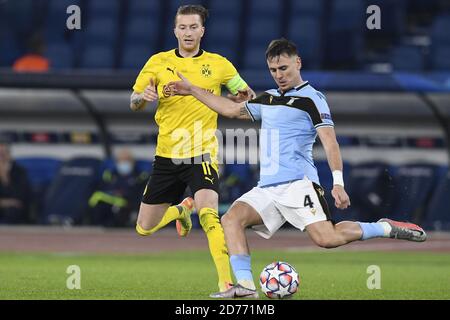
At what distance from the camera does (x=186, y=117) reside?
1078 centimetres

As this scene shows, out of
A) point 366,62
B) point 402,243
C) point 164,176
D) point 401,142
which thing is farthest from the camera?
point 366,62

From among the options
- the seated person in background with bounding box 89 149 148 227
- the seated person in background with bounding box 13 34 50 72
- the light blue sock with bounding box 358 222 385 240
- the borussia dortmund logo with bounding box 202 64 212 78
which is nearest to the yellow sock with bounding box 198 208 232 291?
the light blue sock with bounding box 358 222 385 240

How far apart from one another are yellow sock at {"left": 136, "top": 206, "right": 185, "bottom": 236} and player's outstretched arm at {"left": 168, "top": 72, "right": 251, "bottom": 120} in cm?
171

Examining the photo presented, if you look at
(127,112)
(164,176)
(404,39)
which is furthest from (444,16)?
(164,176)

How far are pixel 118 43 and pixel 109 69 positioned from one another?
1.98 feet

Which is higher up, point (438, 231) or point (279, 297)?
point (279, 297)

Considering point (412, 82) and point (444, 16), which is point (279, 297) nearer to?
point (412, 82)

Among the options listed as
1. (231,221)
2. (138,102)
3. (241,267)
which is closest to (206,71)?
Result: (138,102)

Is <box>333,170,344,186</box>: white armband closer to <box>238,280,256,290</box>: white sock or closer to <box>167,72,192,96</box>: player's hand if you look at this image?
<box>238,280,256,290</box>: white sock

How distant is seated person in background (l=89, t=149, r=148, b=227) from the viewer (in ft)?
67.5

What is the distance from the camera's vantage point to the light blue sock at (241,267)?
9.66m

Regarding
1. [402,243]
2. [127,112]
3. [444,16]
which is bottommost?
[402,243]

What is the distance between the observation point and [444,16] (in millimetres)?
22531

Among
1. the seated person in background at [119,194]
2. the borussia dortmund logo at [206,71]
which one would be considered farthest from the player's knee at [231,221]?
the seated person in background at [119,194]
